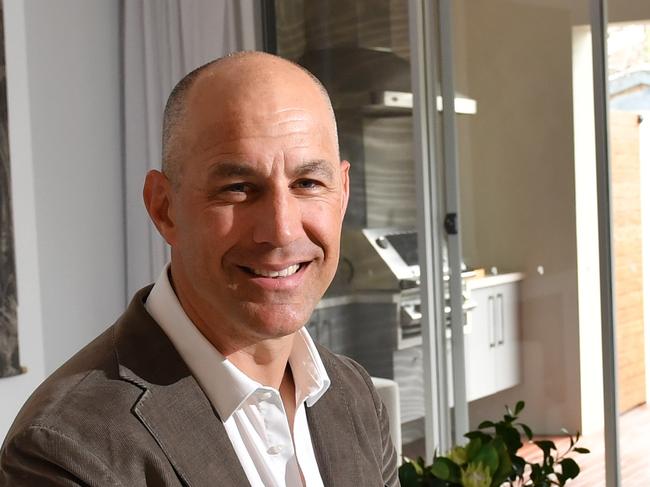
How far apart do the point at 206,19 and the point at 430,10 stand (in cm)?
100

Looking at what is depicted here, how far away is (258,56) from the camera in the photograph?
3.76 ft

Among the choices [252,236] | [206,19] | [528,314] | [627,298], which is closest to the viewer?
[252,236]

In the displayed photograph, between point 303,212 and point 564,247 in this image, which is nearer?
point 303,212

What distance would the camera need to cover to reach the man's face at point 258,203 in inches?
43.1

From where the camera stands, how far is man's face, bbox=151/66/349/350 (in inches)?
43.1

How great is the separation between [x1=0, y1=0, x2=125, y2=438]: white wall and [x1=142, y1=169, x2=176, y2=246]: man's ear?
2.80 meters

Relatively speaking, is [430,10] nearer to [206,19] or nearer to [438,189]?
[438,189]

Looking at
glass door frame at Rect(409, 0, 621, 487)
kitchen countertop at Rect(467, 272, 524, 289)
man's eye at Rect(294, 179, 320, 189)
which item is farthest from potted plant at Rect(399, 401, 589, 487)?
glass door frame at Rect(409, 0, 621, 487)

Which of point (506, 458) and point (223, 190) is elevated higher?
point (223, 190)

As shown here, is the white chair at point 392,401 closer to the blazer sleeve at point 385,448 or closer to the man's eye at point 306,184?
the blazer sleeve at point 385,448

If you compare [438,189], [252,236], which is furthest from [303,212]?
[438,189]

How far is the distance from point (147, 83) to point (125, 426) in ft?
11.6

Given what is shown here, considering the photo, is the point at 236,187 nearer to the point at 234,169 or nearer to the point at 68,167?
the point at 234,169

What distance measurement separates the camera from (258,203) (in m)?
1.10
